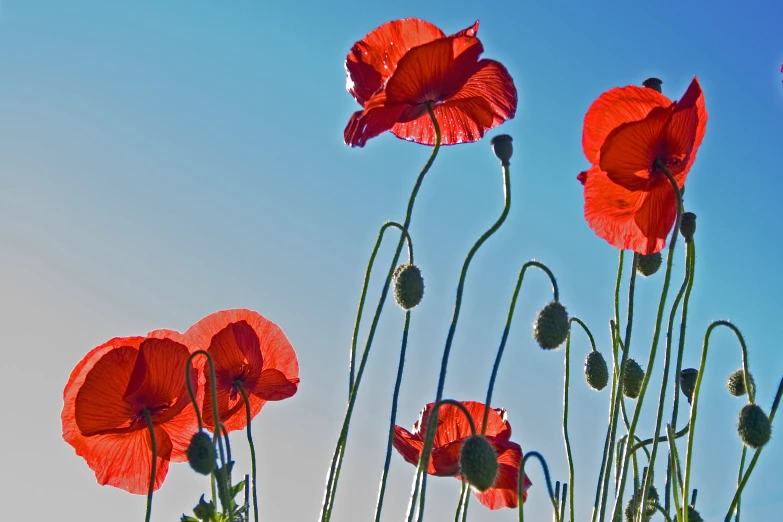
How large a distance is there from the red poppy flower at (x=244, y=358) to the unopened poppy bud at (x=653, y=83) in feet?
2.84

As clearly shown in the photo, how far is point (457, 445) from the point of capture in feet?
5.02

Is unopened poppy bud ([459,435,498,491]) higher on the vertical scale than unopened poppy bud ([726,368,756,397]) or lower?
lower

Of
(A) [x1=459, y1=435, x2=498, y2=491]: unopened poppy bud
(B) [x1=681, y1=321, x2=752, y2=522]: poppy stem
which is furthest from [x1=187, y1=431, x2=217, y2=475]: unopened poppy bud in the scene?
(B) [x1=681, y1=321, x2=752, y2=522]: poppy stem

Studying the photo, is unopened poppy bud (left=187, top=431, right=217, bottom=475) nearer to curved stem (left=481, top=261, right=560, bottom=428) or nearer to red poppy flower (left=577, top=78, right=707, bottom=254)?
curved stem (left=481, top=261, right=560, bottom=428)

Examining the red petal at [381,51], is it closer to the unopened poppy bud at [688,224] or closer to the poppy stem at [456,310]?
the poppy stem at [456,310]

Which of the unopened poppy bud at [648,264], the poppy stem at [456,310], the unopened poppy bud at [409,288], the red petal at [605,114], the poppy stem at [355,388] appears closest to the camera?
the poppy stem at [456,310]

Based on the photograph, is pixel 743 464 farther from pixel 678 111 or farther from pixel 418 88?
pixel 418 88

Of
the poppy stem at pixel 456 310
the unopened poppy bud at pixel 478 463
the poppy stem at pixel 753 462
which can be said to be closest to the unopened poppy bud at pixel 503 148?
the poppy stem at pixel 456 310

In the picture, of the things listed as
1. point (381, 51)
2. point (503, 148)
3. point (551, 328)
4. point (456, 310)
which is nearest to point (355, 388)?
point (456, 310)

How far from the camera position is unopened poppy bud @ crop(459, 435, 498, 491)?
1.19 metres

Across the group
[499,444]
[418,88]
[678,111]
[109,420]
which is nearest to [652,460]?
[499,444]

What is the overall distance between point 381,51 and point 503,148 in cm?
44

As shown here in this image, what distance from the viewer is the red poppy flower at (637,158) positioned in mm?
1540

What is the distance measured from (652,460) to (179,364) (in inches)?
32.1
